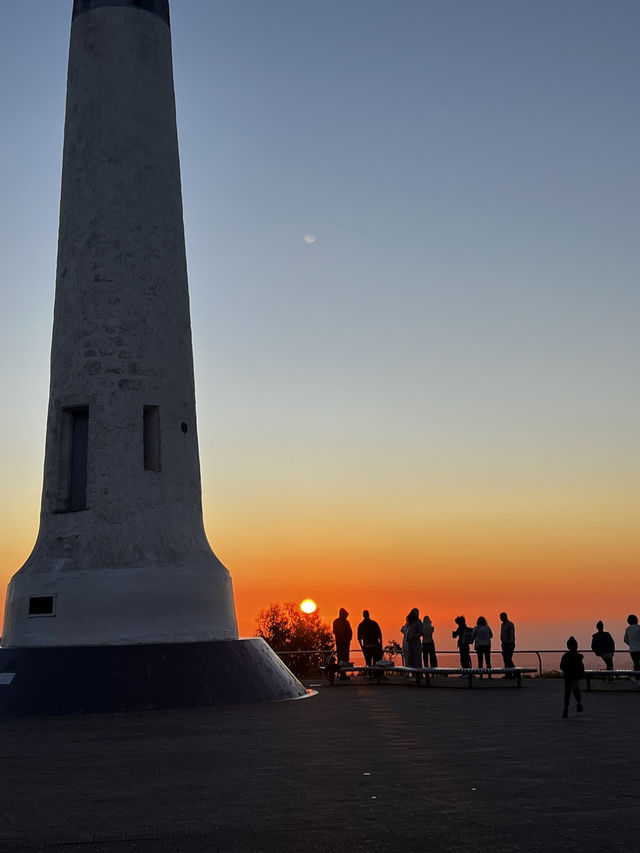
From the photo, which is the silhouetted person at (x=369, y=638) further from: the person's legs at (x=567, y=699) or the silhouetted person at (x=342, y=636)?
the person's legs at (x=567, y=699)

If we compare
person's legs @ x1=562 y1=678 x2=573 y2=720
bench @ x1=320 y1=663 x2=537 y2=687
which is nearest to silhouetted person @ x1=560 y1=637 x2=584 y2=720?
person's legs @ x1=562 y1=678 x2=573 y2=720

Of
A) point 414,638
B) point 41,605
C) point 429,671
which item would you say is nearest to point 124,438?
point 41,605

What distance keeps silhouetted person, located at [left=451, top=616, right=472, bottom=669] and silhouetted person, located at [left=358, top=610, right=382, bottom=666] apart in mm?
2078

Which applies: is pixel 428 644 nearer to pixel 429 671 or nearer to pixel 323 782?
pixel 429 671

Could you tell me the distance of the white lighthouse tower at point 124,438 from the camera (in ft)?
55.2

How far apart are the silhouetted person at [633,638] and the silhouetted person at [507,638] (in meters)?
2.93

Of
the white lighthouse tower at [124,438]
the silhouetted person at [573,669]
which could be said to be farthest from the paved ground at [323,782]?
the white lighthouse tower at [124,438]

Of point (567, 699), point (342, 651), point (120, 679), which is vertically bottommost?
point (567, 699)

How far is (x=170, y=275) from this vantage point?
62.4ft

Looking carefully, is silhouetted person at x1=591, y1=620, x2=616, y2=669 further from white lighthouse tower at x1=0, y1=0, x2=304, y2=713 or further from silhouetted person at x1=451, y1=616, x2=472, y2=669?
white lighthouse tower at x1=0, y1=0, x2=304, y2=713

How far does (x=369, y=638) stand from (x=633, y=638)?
628 cm

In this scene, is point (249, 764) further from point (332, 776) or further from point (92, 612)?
point (92, 612)

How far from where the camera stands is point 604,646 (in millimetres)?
22938

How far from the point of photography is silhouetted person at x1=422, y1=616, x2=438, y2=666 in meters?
25.2
